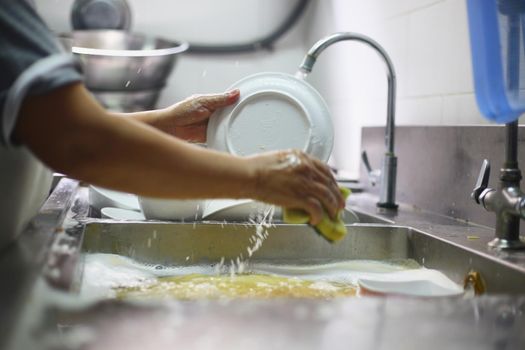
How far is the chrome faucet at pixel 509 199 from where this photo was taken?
990 mm

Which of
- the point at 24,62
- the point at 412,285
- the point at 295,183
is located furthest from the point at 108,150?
the point at 412,285

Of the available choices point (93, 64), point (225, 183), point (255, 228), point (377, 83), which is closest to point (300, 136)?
point (255, 228)

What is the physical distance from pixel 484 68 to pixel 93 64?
69.3 inches

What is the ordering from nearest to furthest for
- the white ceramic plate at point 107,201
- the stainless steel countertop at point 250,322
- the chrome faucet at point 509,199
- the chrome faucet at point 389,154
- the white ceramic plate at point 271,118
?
the stainless steel countertop at point 250,322
the chrome faucet at point 509,199
the white ceramic plate at point 271,118
the white ceramic plate at point 107,201
the chrome faucet at point 389,154

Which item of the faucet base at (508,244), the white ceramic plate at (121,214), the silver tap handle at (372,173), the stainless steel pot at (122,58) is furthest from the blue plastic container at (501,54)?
the stainless steel pot at (122,58)

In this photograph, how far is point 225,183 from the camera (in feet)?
2.26

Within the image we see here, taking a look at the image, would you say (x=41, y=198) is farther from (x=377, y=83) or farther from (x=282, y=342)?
(x=377, y=83)

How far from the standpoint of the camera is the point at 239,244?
1.27m

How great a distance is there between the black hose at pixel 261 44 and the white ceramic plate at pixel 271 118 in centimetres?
182

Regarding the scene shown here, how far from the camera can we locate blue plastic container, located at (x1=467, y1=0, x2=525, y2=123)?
917mm

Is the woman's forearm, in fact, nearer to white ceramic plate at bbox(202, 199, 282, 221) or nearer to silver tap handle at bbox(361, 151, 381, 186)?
white ceramic plate at bbox(202, 199, 282, 221)

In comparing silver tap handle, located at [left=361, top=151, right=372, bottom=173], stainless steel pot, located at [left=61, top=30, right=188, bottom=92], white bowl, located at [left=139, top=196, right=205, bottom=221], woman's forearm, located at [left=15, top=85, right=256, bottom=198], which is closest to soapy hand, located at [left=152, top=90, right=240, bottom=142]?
white bowl, located at [left=139, top=196, right=205, bottom=221]

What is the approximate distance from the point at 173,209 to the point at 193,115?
20 cm

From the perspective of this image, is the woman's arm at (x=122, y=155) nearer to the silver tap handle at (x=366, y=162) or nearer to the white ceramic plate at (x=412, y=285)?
the white ceramic plate at (x=412, y=285)
